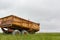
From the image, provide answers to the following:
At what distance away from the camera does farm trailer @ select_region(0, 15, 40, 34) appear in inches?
692

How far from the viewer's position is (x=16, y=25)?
59.4 ft

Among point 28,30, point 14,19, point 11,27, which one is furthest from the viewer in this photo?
point 28,30

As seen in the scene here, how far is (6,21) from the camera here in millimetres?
18047

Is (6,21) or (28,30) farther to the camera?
(28,30)

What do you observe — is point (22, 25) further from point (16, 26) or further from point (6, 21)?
point (6, 21)

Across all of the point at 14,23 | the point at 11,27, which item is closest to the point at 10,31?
the point at 11,27

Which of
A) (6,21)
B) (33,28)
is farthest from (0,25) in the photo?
(33,28)

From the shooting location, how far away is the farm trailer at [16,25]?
17.6 metres

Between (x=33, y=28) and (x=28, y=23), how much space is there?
1.43 metres

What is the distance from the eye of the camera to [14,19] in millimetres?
17484

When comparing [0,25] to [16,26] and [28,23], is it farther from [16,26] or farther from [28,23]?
[28,23]

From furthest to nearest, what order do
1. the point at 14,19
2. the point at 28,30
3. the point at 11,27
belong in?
1. the point at 28,30
2. the point at 11,27
3. the point at 14,19

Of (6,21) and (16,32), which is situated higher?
(6,21)

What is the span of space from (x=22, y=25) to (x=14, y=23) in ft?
4.38
